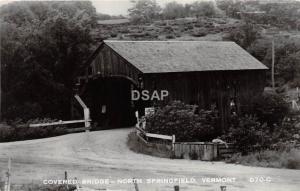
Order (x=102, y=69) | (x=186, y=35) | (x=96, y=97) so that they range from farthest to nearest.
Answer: (x=186, y=35) → (x=96, y=97) → (x=102, y=69)

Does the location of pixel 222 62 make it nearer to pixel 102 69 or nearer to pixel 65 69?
pixel 102 69

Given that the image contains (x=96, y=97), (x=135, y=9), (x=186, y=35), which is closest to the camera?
(x=96, y=97)

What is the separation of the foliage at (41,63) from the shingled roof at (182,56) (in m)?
5.76

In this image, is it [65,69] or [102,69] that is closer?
[102,69]

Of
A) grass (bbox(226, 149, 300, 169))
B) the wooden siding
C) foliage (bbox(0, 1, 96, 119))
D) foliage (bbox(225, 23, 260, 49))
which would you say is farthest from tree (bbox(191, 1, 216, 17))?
grass (bbox(226, 149, 300, 169))

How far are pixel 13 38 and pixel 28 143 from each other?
10.4 metres

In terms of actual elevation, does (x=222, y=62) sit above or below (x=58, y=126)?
above

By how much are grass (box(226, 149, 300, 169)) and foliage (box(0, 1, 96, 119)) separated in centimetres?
1658

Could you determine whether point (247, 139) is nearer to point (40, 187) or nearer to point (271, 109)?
point (40, 187)

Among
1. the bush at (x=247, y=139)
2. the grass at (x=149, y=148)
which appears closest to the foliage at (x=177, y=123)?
the grass at (x=149, y=148)

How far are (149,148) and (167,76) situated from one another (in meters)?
7.45

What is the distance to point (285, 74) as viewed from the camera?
45469 mm

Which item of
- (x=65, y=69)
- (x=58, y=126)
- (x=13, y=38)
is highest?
(x=13, y=38)

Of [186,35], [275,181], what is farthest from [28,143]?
[186,35]
